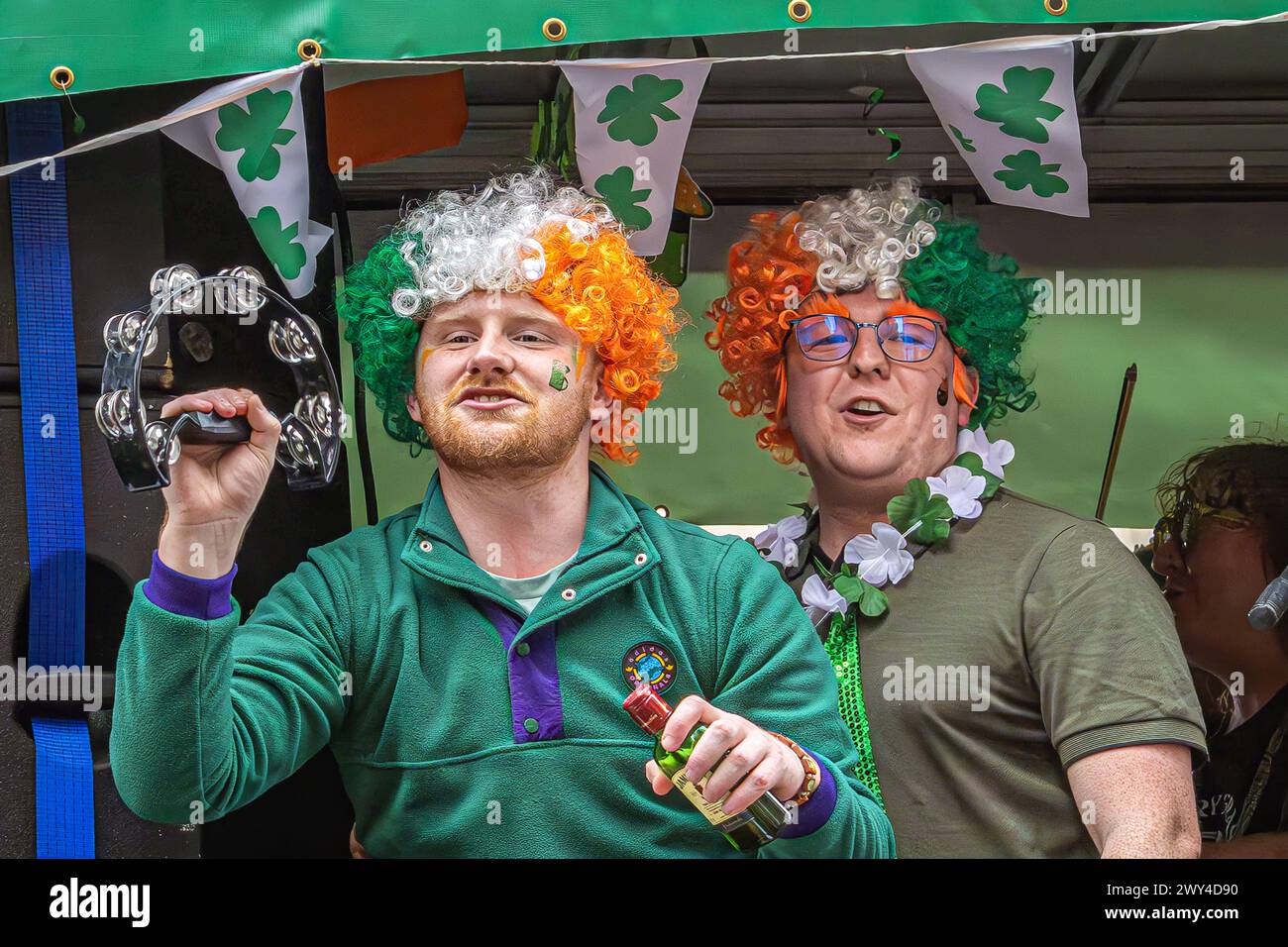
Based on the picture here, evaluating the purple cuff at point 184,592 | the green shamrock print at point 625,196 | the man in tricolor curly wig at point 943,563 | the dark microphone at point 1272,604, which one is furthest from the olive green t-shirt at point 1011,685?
the purple cuff at point 184,592

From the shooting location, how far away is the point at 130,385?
319 centimetres

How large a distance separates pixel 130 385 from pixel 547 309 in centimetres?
92

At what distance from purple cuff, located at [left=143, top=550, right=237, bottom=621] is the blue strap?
0.71m

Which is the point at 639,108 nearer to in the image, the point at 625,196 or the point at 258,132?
the point at 625,196

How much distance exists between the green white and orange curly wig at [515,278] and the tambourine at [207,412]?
257 mm

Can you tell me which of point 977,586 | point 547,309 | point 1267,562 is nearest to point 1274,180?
point 1267,562

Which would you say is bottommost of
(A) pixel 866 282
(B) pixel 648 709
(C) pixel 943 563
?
(B) pixel 648 709

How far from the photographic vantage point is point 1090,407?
409 cm

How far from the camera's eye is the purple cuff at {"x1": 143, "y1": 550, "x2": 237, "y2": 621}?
3182mm

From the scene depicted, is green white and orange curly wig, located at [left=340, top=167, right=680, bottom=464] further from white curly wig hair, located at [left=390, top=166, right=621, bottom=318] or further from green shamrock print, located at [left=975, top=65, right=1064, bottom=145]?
green shamrock print, located at [left=975, top=65, right=1064, bottom=145]

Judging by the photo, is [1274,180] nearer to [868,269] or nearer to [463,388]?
[868,269]

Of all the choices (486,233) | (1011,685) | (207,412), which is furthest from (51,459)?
(1011,685)

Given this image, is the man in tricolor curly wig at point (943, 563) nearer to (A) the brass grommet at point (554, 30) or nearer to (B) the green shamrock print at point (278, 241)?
(A) the brass grommet at point (554, 30)

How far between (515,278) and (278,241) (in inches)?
21.0
